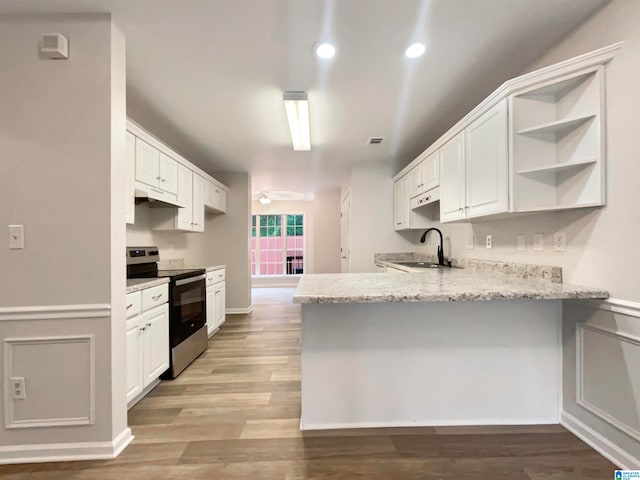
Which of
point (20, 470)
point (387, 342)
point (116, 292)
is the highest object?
point (116, 292)

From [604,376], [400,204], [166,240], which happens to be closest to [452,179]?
[400,204]

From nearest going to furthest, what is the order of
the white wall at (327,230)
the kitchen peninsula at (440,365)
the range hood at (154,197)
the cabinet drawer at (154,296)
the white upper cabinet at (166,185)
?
the kitchen peninsula at (440,365) < the cabinet drawer at (154,296) < the white upper cabinet at (166,185) < the range hood at (154,197) < the white wall at (327,230)

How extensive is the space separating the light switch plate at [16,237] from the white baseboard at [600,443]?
3.44m

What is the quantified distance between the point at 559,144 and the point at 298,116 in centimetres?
205

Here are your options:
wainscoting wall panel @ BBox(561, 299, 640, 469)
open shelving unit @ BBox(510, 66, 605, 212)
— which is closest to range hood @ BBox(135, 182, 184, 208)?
open shelving unit @ BBox(510, 66, 605, 212)

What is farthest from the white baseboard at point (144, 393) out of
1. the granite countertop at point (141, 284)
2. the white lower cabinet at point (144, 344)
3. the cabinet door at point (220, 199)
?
the cabinet door at point (220, 199)

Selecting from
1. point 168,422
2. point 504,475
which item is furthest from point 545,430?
point 168,422

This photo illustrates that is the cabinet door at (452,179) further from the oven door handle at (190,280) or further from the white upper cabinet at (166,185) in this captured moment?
the white upper cabinet at (166,185)

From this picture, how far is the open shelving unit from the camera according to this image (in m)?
1.74

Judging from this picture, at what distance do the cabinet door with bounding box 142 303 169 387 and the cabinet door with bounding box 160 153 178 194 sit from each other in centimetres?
125

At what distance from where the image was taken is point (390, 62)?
2195 millimetres

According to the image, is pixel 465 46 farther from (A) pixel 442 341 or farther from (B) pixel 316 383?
(B) pixel 316 383

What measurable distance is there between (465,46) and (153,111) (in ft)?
8.81

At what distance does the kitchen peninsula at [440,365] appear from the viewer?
1.97m
